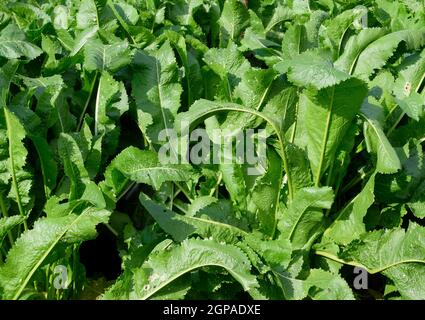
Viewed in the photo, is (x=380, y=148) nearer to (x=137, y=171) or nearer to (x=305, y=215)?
(x=305, y=215)

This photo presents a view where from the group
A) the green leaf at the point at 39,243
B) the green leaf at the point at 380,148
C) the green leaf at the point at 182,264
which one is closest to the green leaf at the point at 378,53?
the green leaf at the point at 380,148

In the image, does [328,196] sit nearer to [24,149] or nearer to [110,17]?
[24,149]

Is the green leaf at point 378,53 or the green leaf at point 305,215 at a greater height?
the green leaf at point 378,53

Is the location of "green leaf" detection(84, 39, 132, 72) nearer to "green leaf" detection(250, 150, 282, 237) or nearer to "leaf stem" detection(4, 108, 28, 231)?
"leaf stem" detection(4, 108, 28, 231)

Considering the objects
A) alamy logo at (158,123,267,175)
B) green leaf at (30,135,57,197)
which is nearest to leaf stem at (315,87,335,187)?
alamy logo at (158,123,267,175)

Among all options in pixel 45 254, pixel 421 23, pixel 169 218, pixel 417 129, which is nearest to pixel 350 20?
pixel 421 23

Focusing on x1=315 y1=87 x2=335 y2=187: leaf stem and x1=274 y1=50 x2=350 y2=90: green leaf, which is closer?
x1=274 y1=50 x2=350 y2=90: green leaf

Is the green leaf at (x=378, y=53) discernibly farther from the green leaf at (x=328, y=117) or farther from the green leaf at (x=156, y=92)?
the green leaf at (x=156, y=92)
